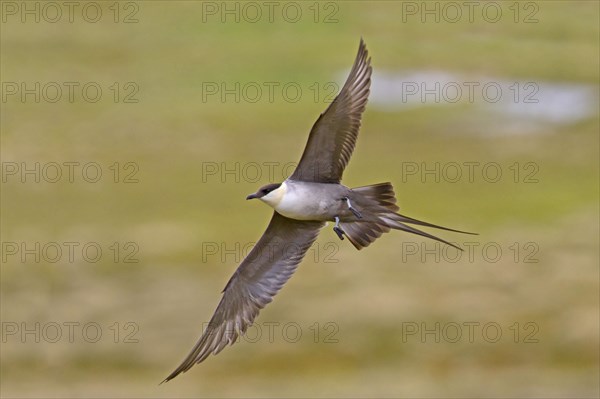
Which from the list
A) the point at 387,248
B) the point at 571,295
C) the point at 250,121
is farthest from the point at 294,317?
the point at 250,121

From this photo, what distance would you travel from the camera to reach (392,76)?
3394cm

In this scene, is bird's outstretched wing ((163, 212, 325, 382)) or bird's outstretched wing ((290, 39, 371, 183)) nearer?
bird's outstretched wing ((290, 39, 371, 183))

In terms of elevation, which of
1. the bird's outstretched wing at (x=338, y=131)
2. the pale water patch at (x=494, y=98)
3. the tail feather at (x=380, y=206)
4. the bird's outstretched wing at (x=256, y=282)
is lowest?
the bird's outstretched wing at (x=256, y=282)

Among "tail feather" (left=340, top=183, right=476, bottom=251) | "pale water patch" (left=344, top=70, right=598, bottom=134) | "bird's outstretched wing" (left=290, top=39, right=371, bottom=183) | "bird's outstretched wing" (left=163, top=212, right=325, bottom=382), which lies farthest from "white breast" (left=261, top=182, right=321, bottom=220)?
"pale water patch" (left=344, top=70, right=598, bottom=134)

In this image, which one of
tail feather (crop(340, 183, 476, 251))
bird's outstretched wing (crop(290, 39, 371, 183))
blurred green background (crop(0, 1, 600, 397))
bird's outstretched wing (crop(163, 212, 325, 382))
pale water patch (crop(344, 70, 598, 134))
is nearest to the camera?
bird's outstretched wing (crop(290, 39, 371, 183))

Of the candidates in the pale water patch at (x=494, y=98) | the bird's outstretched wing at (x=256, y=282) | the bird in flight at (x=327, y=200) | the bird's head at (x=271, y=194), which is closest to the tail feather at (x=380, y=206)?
the bird in flight at (x=327, y=200)

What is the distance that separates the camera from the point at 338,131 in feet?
32.4

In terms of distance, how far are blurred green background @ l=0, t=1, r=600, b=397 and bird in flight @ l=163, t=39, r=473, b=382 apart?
721 cm

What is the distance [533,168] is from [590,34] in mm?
14140

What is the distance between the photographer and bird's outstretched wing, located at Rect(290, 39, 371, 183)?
32.1 ft

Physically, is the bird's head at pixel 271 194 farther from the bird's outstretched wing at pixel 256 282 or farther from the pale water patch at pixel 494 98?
the pale water patch at pixel 494 98

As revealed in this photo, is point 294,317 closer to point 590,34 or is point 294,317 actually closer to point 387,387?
point 387,387

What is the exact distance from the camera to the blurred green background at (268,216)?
60.7 ft

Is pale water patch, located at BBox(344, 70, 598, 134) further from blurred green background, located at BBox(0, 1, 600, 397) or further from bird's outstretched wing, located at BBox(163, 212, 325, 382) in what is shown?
bird's outstretched wing, located at BBox(163, 212, 325, 382)
